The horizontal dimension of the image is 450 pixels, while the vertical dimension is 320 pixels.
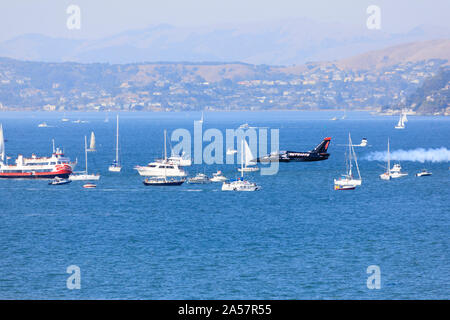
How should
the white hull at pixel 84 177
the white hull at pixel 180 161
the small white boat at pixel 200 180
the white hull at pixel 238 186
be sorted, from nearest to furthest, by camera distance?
1. the white hull at pixel 238 186
2. the small white boat at pixel 200 180
3. the white hull at pixel 84 177
4. the white hull at pixel 180 161

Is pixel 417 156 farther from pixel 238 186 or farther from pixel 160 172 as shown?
pixel 238 186

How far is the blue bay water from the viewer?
54438 millimetres

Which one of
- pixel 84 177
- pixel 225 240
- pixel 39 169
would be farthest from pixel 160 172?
pixel 225 240

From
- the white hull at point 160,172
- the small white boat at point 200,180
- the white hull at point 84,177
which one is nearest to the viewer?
the small white boat at point 200,180

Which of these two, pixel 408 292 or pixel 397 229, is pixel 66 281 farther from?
pixel 397 229

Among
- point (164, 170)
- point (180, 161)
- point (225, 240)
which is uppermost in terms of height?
point (180, 161)

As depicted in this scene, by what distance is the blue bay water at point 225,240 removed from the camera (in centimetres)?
5444

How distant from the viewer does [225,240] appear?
74.9m

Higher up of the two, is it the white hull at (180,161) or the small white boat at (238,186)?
the white hull at (180,161)
